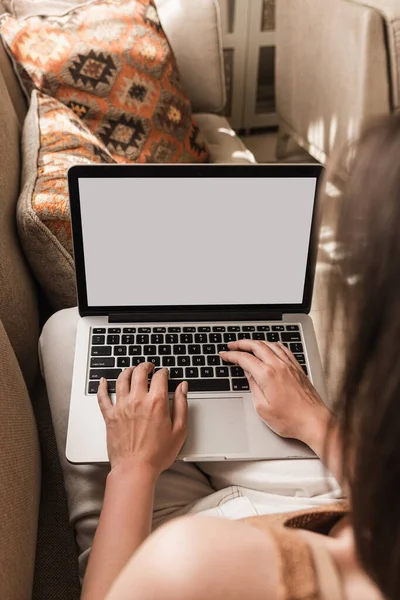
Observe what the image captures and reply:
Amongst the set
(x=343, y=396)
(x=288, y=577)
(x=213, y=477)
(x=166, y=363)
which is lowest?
(x=213, y=477)

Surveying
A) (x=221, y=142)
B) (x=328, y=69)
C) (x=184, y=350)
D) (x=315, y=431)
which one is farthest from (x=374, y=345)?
(x=328, y=69)

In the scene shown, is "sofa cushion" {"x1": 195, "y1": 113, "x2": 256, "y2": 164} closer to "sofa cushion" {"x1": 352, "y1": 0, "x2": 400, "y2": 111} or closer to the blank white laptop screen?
"sofa cushion" {"x1": 352, "y1": 0, "x2": 400, "y2": 111}

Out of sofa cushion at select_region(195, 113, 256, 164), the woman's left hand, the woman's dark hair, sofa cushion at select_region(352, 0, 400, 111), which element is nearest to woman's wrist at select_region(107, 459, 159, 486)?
the woman's left hand

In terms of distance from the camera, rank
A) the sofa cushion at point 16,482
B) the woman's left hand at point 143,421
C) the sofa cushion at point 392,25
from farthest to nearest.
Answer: the sofa cushion at point 392,25
the woman's left hand at point 143,421
the sofa cushion at point 16,482

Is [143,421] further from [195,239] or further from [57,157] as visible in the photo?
[57,157]

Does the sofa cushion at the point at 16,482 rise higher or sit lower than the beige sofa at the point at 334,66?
lower

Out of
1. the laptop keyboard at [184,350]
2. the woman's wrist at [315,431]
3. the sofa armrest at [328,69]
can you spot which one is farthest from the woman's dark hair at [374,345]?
the sofa armrest at [328,69]

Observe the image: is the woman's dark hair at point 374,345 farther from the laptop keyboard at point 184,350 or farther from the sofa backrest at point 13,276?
the sofa backrest at point 13,276

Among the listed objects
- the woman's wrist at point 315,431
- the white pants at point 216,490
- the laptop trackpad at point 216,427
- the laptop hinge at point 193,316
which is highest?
the laptop hinge at point 193,316

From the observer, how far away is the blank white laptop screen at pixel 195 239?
2.55 feet

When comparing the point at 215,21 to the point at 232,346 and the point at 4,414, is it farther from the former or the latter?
the point at 4,414

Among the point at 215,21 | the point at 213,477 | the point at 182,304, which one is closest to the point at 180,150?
the point at 215,21

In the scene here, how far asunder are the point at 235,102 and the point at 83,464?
1770 mm

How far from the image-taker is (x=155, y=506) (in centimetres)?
74
